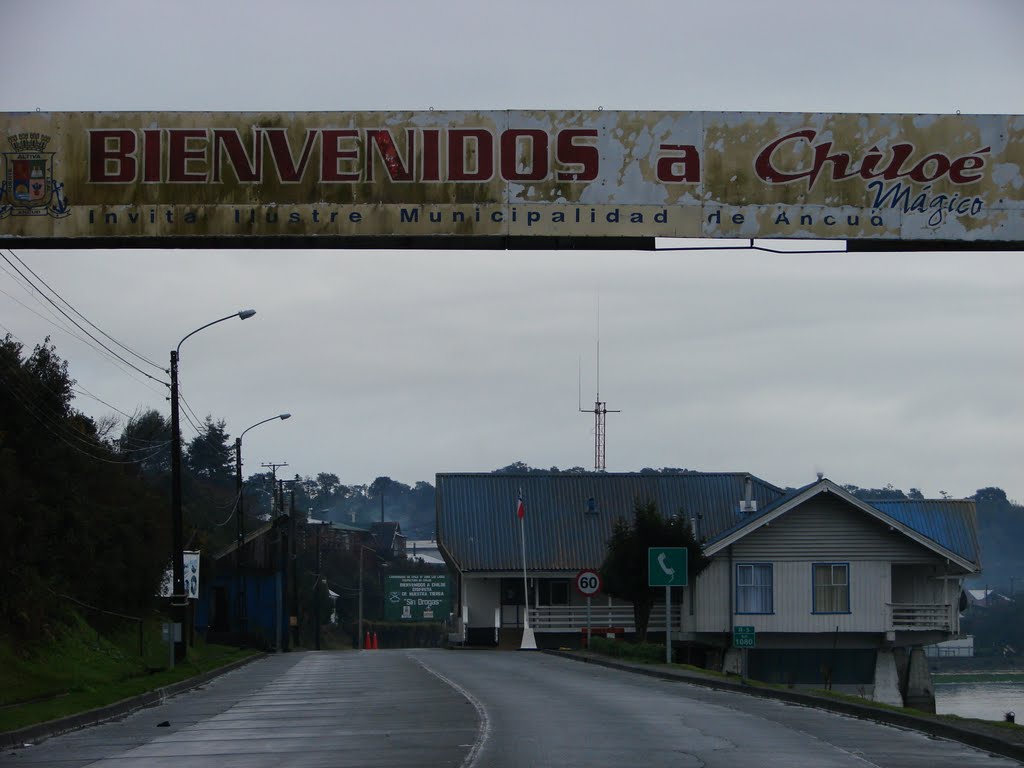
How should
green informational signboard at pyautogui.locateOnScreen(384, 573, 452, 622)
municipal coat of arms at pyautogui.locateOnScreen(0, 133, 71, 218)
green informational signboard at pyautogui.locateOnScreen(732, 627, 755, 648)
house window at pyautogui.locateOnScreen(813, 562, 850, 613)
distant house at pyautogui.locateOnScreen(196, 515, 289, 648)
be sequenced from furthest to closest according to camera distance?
green informational signboard at pyautogui.locateOnScreen(384, 573, 452, 622) < distant house at pyautogui.locateOnScreen(196, 515, 289, 648) < house window at pyautogui.locateOnScreen(813, 562, 850, 613) < green informational signboard at pyautogui.locateOnScreen(732, 627, 755, 648) < municipal coat of arms at pyautogui.locateOnScreen(0, 133, 71, 218)

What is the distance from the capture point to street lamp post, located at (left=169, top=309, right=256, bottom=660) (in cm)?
3447

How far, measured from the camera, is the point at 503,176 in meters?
16.1

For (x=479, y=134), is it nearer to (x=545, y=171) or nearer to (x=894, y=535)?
(x=545, y=171)

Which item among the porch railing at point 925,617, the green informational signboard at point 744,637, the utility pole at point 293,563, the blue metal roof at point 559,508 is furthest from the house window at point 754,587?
the utility pole at point 293,563

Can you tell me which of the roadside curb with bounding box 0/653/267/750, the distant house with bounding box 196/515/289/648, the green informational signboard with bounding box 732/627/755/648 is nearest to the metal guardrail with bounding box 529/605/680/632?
the distant house with bounding box 196/515/289/648

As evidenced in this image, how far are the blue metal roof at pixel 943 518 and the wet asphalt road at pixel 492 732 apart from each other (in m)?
26.0

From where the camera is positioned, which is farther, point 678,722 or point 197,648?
point 197,648

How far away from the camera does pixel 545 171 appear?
53.0ft

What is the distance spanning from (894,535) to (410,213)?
33378 mm

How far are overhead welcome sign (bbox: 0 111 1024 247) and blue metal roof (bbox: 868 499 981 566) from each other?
3656 centimetres

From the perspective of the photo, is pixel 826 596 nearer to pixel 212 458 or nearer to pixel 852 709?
pixel 852 709

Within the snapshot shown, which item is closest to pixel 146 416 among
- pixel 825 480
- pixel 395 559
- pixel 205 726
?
pixel 395 559

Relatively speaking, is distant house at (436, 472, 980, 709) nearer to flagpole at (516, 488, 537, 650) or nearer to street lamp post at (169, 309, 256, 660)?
flagpole at (516, 488, 537, 650)

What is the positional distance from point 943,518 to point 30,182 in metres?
42.7
